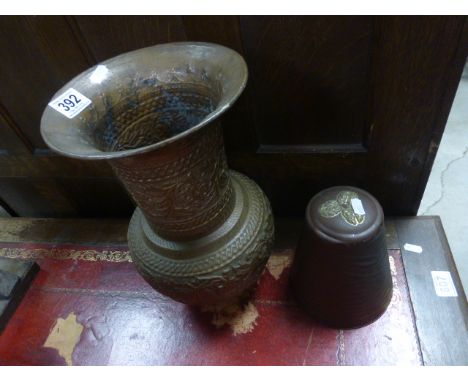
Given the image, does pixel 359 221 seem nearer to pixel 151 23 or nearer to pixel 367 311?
pixel 367 311

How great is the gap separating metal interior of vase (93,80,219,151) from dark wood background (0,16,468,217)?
7.5 inches

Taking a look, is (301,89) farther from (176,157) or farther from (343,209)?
(176,157)

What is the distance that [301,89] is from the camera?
1.06 metres

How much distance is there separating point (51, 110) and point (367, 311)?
3.31 feet

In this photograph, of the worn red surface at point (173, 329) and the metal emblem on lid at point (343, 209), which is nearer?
the metal emblem on lid at point (343, 209)

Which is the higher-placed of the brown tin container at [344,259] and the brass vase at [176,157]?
the brass vase at [176,157]

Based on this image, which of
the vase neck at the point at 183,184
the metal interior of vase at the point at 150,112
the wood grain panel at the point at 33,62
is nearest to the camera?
the vase neck at the point at 183,184

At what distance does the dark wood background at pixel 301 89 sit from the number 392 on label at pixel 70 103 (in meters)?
0.28

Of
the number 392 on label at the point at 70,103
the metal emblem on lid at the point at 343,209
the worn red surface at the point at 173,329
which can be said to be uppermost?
the number 392 on label at the point at 70,103

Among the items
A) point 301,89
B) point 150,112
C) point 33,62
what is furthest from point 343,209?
point 33,62

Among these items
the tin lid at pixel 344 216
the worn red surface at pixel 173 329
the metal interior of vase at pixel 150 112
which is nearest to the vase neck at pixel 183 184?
the metal interior of vase at pixel 150 112

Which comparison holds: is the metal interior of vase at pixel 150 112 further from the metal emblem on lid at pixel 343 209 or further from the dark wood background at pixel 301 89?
the metal emblem on lid at pixel 343 209

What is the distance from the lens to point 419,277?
1.22 meters

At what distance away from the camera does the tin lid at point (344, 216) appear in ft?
2.96
